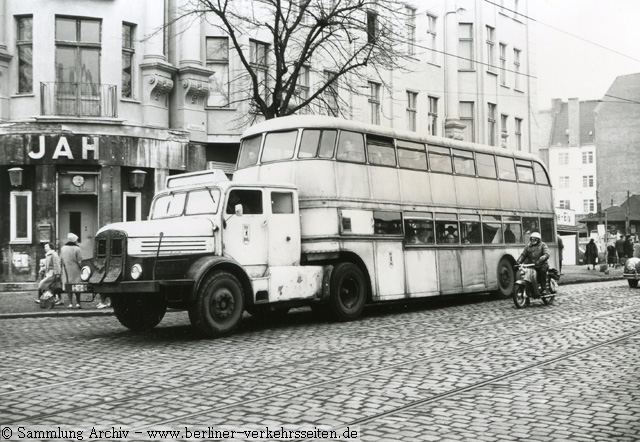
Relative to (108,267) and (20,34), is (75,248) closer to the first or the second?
(108,267)

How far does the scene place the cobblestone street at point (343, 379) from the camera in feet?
21.6

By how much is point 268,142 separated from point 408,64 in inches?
782

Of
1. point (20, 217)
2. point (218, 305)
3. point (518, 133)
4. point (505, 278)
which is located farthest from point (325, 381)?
point (518, 133)

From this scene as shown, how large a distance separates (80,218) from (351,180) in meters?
11.7

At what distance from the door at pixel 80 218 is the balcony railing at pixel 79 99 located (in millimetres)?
2592

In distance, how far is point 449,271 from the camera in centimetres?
1861

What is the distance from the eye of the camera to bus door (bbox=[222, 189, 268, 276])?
13.3 metres

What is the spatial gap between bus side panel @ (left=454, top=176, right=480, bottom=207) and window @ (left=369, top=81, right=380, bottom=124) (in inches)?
504

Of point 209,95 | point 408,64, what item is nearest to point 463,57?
point 408,64

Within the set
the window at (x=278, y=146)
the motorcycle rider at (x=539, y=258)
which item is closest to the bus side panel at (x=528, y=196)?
the motorcycle rider at (x=539, y=258)

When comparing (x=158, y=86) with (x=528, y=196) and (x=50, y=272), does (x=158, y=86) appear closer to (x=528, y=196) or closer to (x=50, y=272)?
(x=50, y=272)

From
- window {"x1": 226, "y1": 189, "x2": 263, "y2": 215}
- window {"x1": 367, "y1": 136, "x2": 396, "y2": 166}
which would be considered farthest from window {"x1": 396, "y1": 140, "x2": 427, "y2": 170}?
window {"x1": 226, "y1": 189, "x2": 263, "y2": 215}

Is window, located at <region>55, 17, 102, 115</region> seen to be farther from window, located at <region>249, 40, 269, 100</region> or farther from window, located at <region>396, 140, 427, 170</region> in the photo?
window, located at <region>396, 140, 427, 170</region>

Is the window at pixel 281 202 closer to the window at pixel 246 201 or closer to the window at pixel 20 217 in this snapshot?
the window at pixel 246 201
